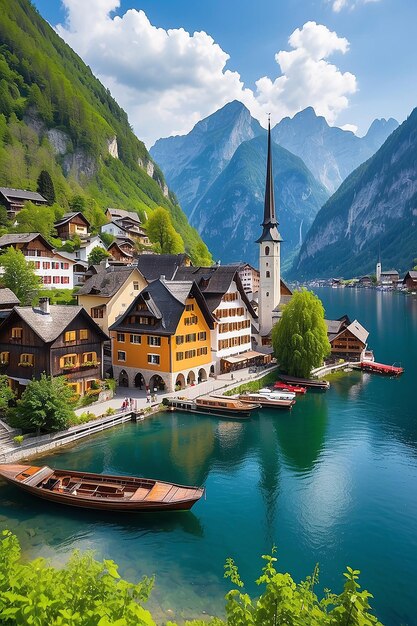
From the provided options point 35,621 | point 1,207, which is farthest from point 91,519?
point 1,207

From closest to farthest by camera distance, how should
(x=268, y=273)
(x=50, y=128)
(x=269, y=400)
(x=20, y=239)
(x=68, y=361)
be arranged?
(x=68, y=361) < (x=269, y=400) < (x=20, y=239) < (x=268, y=273) < (x=50, y=128)

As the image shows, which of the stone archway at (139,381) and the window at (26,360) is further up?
the window at (26,360)

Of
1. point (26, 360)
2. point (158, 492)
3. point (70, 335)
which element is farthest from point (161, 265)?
A: point (158, 492)

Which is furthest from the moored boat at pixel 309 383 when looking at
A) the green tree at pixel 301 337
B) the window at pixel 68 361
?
the window at pixel 68 361

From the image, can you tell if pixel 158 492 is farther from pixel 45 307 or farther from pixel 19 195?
pixel 19 195

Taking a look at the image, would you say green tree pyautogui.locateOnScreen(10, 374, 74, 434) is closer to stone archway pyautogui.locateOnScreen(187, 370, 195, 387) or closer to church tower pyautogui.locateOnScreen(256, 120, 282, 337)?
stone archway pyautogui.locateOnScreen(187, 370, 195, 387)

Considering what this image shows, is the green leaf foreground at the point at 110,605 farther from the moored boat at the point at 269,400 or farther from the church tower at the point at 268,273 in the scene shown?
the church tower at the point at 268,273

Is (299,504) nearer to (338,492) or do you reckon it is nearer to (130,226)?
(338,492)
